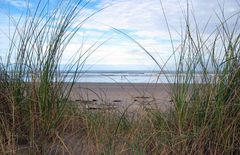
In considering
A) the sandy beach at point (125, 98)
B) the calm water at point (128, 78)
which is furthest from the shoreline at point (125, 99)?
the calm water at point (128, 78)

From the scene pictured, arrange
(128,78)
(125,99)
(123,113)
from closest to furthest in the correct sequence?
(123,113) < (125,99) < (128,78)

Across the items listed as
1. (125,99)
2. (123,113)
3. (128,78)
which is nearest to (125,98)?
(125,99)

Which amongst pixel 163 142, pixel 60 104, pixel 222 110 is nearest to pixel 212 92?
pixel 222 110

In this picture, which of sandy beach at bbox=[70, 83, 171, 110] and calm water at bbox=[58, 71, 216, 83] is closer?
calm water at bbox=[58, 71, 216, 83]

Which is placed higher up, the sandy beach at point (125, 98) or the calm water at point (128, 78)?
the calm water at point (128, 78)

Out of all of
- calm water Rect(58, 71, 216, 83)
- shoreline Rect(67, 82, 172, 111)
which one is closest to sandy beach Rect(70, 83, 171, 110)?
shoreline Rect(67, 82, 172, 111)

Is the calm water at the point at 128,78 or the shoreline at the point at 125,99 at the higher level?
the calm water at the point at 128,78

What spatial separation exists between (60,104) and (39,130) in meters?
0.30

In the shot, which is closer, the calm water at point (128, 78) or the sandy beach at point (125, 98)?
the calm water at point (128, 78)

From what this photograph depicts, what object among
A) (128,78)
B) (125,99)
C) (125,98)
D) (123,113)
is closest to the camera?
(123,113)

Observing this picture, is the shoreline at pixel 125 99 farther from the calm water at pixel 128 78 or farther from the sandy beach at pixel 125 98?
the calm water at pixel 128 78

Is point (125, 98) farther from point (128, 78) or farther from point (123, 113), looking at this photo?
point (128, 78)

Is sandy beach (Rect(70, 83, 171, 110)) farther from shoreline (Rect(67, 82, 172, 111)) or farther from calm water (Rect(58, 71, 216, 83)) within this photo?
calm water (Rect(58, 71, 216, 83))

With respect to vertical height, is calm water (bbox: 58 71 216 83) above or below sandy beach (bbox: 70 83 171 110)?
above
